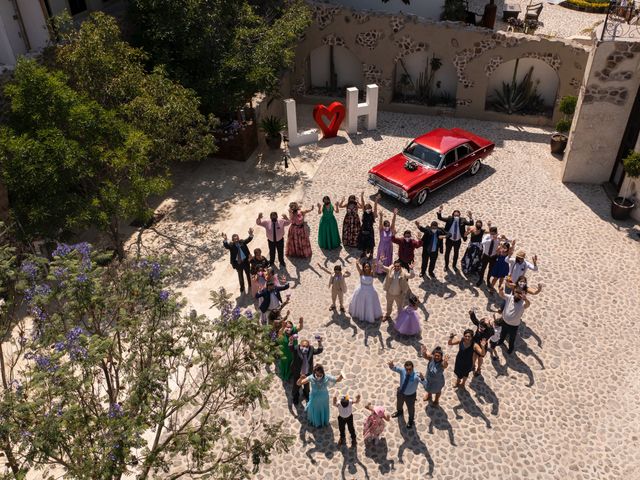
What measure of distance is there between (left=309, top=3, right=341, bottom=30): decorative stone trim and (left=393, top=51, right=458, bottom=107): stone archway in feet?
10.1

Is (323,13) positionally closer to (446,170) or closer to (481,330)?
(446,170)

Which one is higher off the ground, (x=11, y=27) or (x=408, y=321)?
(x=11, y=27)

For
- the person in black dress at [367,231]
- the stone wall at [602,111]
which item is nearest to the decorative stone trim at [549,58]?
the stone wall at [602,111]

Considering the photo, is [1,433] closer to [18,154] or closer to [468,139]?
[18,154]

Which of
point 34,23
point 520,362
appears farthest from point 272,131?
point 520,362

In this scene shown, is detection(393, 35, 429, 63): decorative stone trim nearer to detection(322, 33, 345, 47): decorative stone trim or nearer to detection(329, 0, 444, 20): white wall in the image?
detection(322, 33, 345, 47): decorative stone trim

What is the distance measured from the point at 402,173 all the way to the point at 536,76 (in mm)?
8577

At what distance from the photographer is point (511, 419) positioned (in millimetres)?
10438

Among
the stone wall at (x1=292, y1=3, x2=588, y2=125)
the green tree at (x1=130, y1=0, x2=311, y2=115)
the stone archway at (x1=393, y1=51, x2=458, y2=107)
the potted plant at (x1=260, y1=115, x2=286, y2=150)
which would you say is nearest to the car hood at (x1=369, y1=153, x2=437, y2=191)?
the potted plant at (x1=260, y1=115, x2=286, y2=150)

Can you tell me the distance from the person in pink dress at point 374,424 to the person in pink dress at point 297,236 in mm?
5427

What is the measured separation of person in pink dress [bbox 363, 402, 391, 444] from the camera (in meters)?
9.59

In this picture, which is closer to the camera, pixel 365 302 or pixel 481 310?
pixel 365 302

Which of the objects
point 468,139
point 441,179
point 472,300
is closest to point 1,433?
point 472,300

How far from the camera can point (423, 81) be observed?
22.2m
